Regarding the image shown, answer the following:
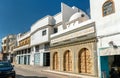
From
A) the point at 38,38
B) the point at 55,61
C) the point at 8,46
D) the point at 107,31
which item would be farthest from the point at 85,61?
the point at 8,46

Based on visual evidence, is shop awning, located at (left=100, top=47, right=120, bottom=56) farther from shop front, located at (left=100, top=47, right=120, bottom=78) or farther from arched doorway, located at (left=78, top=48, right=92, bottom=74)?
arched doorway, located at (left=78, top=48, right=92, bottom=74)

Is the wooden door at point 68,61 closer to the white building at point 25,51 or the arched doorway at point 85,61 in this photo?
the arched doorway at point 85,61

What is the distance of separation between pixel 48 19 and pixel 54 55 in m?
9.29

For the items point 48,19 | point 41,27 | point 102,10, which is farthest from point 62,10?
point 102,10

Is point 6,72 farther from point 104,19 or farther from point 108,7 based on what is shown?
point 108,7

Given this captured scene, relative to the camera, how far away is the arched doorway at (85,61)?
17.9 metres

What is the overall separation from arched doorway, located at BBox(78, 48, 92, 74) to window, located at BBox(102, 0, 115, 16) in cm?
494

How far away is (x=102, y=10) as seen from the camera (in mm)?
16188

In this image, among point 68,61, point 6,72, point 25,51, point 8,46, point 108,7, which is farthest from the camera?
point 8,46

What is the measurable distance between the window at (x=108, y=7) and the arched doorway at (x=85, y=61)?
4936 millimetres

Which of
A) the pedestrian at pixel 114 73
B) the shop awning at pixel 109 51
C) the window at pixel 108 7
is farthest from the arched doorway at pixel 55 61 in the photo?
the window at pixel 108 7

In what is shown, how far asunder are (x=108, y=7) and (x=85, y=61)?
6.64m

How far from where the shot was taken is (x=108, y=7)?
15500 mm

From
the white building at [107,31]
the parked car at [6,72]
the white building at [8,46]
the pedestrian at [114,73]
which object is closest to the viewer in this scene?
the parked car at [6,72]
